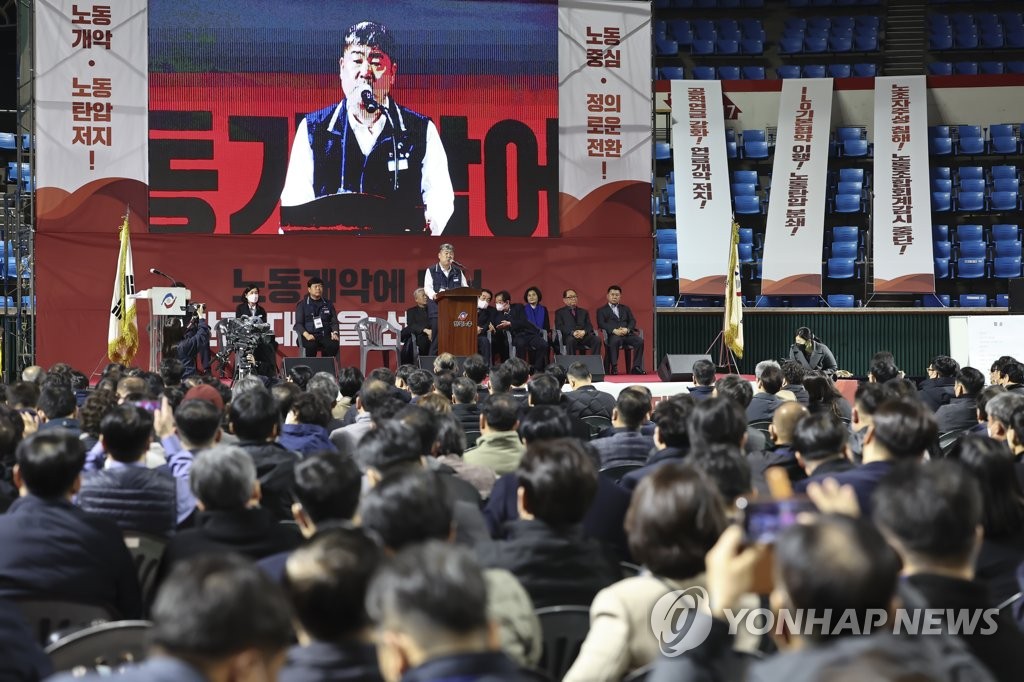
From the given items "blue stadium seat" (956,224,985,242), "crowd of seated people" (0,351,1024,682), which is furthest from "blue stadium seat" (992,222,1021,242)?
"crowd of seated people" (0,351,1024,682)

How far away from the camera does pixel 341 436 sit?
510cm

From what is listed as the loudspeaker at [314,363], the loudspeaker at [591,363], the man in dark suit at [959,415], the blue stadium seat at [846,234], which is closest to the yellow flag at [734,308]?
the loudspeaker at [591,363]

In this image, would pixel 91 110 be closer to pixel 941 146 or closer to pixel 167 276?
pixel 167 276

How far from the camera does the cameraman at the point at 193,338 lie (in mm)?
11633

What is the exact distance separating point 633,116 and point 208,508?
11296 millimetres

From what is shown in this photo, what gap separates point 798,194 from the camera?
15641mm

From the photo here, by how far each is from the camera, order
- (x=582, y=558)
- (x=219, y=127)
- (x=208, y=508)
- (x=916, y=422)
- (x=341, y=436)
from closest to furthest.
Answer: (x=582, y=558) → (x=208, y=508) → (x=916, y=422) → (x=341, y=436) → (x=219, y=127)

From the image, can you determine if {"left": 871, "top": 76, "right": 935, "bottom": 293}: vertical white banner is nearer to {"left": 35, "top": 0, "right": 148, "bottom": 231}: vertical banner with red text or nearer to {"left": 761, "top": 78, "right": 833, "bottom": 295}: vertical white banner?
{"left": 761, "top": 78, "right": 833, "bottom": 295}: vertical white banner

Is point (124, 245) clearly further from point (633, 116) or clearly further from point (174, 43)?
point (633, 116)

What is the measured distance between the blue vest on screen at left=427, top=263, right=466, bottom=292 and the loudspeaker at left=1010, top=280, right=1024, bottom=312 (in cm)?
642

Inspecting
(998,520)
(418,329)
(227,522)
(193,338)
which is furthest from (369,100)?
(998,520)

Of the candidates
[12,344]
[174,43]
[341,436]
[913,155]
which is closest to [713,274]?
[913,155]

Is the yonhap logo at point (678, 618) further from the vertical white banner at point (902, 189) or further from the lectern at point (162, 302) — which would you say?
the vertical white banner at point (902, 189)

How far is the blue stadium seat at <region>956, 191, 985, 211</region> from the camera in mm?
16125
